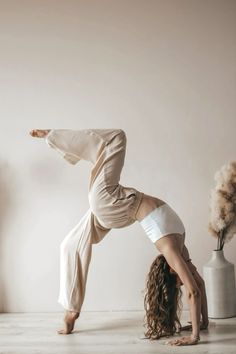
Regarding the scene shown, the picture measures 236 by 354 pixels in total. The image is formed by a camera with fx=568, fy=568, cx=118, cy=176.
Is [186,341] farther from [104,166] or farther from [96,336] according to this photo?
[104,166]

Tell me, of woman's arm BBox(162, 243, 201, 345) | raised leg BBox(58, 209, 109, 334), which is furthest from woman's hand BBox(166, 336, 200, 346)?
raised leg BBox(58, 209, 109, 334)

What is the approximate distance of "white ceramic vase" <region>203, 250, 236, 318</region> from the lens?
3549 mm

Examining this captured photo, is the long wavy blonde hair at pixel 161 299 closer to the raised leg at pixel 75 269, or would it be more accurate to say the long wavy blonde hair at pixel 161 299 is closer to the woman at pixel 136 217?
the woman at pixel 136 217

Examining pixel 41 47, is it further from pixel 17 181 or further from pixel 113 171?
pixel 113 171

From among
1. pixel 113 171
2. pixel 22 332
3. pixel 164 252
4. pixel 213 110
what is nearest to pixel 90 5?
pixel 213 110

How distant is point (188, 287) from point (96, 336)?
2.11 feet

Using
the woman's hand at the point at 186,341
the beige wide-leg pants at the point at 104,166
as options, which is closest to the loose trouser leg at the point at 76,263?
the beige wide-leg pants at the point at 104,166

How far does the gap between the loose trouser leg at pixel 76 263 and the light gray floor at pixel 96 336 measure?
21 centimetres

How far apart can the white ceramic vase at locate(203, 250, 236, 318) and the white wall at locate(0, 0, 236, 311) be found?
288mm

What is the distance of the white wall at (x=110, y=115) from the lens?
12.8 feet

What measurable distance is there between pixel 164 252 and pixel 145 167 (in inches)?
39.3

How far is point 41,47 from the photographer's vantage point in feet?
13.2

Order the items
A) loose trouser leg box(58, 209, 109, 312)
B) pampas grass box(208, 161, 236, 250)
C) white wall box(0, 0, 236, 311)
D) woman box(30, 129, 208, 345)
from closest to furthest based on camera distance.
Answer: woman box(30, 129, 208, 345) → loose trouser leg box(58, 209, 109, 312) → pampas grass box(208, 161, 236, 250) → white wall box(0, 0, 236, 311)

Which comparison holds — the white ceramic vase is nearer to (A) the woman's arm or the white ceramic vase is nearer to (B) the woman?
(B) the woman
